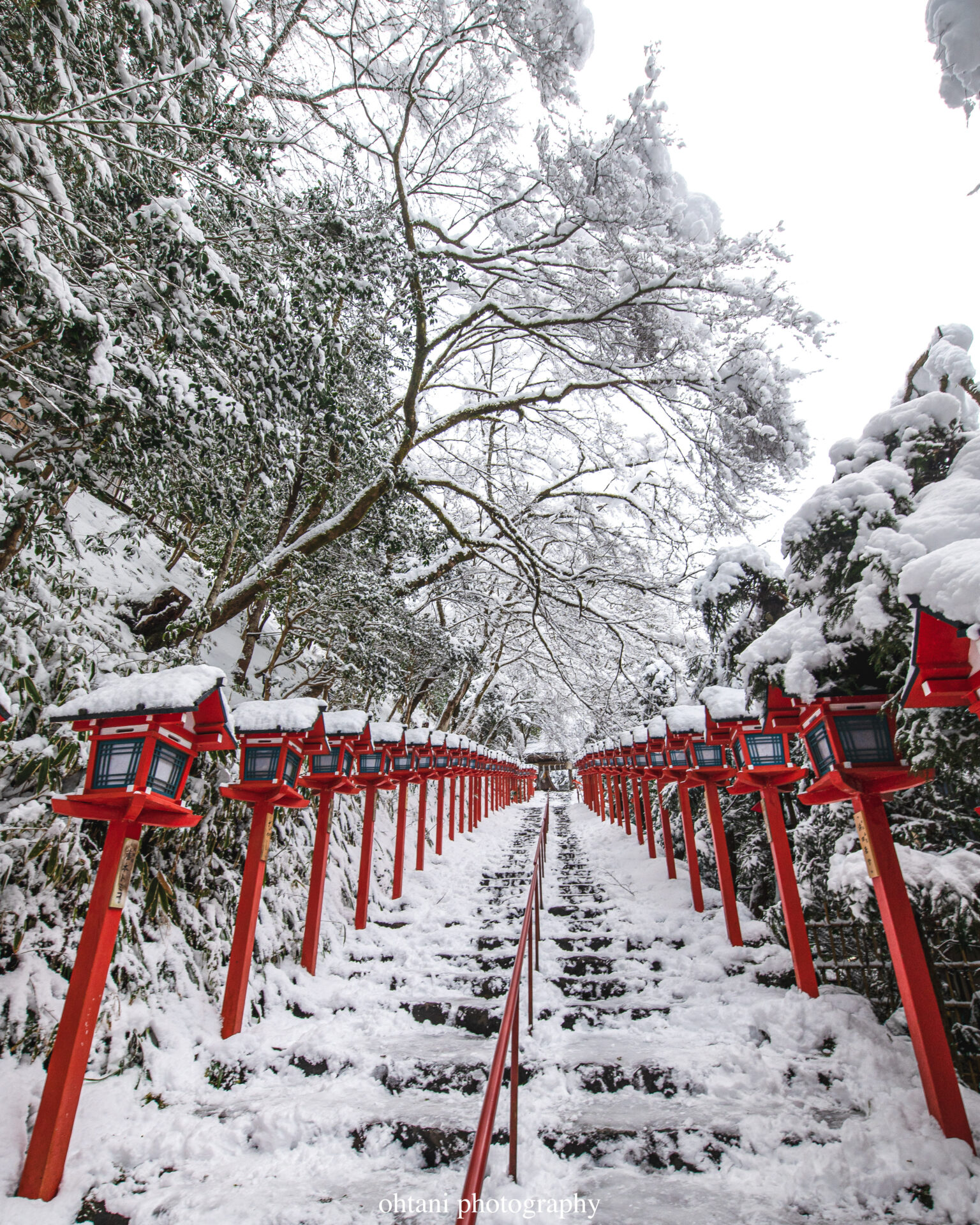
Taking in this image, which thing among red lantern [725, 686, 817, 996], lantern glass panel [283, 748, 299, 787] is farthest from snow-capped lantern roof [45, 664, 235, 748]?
red lantern [725, 686, 817, 996]

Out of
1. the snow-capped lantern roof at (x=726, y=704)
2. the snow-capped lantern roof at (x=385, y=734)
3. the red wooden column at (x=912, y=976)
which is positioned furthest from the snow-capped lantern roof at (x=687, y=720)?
the snow-capped lantern roof at (x=385, y=734)

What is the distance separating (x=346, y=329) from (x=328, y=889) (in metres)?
6.04

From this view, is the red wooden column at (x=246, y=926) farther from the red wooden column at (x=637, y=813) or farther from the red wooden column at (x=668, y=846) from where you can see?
the red wooden column at (x=637, y=813)

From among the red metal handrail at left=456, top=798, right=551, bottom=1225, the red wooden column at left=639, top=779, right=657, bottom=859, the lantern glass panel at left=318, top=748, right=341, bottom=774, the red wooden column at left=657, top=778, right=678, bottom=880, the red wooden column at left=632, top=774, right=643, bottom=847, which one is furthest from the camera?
the red wooden column at left=632, top=774, right=643, bottom=847

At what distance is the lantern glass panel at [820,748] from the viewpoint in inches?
128

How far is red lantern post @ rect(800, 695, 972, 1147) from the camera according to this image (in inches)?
114

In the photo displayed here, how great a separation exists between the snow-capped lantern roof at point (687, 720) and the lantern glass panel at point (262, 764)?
4171mm

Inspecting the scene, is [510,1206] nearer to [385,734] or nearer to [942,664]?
[942,664]

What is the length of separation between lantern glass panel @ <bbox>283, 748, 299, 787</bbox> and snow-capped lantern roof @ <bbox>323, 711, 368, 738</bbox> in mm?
987

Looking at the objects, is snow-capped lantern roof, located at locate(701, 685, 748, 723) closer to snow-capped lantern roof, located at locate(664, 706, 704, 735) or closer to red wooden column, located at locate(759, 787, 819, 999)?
snow-capped lantern roof, located at locate(664, 706, 704, 735)

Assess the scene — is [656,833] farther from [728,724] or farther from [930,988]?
[930,988]

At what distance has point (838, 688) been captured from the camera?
322 centimetres

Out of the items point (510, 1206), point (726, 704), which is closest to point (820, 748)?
point (726, 704)

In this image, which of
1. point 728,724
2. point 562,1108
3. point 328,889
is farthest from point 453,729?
point 562,1108
